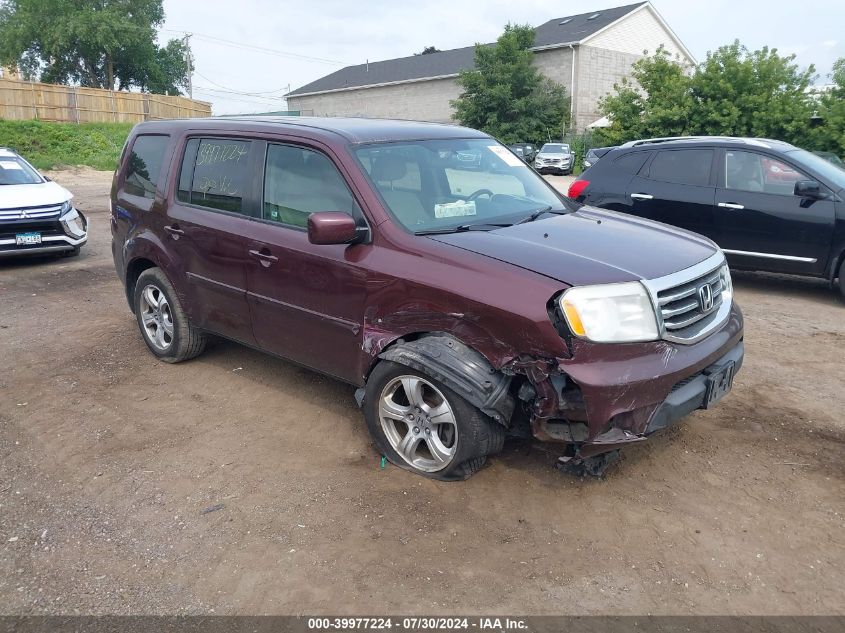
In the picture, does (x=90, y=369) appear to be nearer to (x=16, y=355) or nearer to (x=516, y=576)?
(x=16, y=355)

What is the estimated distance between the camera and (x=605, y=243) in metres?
4.04

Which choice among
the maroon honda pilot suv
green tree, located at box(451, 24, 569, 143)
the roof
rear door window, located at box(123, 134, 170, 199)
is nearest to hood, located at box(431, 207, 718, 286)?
the maroon honda pilot suv

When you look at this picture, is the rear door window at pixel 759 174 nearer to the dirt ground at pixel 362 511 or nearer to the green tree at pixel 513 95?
the dirt ground at pixel 362 511

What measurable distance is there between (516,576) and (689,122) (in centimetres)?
2657

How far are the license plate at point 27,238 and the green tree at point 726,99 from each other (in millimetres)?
22412

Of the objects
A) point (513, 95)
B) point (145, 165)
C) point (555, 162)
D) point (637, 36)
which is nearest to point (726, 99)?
point (555, 162)

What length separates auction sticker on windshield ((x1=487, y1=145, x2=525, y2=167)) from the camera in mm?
5230

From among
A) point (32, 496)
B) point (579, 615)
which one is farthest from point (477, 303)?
point (32, 496)

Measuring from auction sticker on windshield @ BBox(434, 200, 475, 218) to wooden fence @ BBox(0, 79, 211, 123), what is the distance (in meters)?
28.0

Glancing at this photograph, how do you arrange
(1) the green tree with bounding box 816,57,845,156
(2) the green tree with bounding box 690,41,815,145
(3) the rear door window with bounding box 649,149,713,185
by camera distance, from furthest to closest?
(2) the green tree with bounding box 690,41,815,145
(1) the green tree with bounding box 816,57,845,156
(3) the rear door window with bounding box 649,149,713,185

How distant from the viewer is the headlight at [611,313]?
11.2ft

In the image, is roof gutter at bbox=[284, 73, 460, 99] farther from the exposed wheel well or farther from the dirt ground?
the dirt ground

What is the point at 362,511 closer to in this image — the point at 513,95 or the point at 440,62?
the point at 513,95

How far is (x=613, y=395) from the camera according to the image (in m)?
3.38
